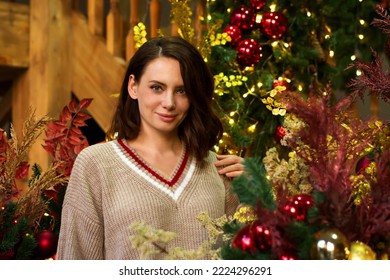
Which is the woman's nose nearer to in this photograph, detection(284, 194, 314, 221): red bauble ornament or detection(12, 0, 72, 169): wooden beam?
detection(284, 194, 314, 221): red bauble ornament

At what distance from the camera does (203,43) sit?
12.0 ft

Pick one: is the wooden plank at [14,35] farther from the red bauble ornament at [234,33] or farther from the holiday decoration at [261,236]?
the holiday decoration at [261,236]

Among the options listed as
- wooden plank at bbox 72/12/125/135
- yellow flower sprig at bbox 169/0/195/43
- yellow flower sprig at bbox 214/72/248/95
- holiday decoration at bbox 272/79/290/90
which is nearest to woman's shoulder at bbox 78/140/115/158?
yellow flower sprig at bbox 169/0/195/43

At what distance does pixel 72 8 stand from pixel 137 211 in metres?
2.95

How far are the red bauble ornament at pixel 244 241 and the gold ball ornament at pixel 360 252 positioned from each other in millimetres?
133

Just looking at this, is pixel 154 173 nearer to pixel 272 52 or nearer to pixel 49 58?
pixel 272 52

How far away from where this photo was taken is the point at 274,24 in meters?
3.98

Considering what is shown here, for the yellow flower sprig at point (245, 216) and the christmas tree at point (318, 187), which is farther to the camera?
the yellow flower sprig at point (245, 216)

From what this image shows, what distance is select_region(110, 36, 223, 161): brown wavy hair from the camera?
2174 millimetres

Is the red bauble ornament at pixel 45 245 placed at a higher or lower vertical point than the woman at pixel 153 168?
lower

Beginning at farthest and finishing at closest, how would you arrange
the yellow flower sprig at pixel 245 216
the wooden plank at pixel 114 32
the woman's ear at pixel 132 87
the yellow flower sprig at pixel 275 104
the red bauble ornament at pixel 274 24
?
the wooden plank at pixel 114 32 < the red bauble ornament at pixel 274 24 < the woman's ear at pixel 132 87 < the yellow flower sprig at pixel 275 104 < the yellow flower sprig at pixel 245 216

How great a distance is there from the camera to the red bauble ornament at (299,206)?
1.22 m

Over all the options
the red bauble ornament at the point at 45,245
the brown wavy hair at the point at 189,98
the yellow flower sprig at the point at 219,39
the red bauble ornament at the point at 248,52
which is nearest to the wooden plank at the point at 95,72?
the red bauble ornament at the point at 248,52
